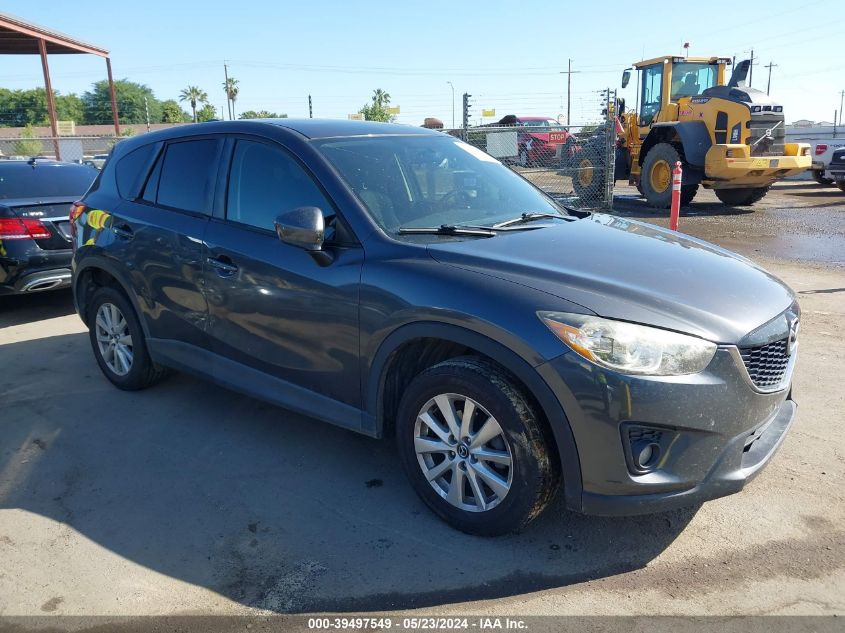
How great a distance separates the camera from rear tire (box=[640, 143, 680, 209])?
14.4m

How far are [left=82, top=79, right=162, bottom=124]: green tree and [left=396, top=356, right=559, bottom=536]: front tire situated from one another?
92.5 meters

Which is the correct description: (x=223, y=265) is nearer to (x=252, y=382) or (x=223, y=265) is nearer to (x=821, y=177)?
(x=252, y=382)

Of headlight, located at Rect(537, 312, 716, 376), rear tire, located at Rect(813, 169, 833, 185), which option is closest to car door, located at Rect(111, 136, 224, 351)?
headlight, located at Rect(537, 312, 716, 376)

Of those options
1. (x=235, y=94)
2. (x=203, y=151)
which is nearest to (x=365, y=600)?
(x=203, y=151)

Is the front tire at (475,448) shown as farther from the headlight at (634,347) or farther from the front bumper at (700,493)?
the headlight at (634,347)

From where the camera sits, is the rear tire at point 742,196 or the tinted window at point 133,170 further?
the rear tire at point 742,196

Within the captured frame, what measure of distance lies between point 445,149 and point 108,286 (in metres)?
2.58

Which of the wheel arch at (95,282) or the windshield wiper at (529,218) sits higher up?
the windshield wiper at (529,218)

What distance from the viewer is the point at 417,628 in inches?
99.4

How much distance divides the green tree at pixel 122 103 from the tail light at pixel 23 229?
87.5m

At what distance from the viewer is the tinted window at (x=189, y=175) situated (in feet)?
13.5

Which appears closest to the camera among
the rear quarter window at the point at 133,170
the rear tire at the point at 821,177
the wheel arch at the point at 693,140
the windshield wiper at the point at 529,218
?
the windshield wiper at the point at 529,218

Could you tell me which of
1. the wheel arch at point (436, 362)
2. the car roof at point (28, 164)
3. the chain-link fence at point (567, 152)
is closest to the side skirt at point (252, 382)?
the wheel arch at point (436, 362)

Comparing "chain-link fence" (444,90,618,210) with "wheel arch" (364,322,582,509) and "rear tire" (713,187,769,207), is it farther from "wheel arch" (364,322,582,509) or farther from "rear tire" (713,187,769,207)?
"wheel arch" (364,322,582,509)
